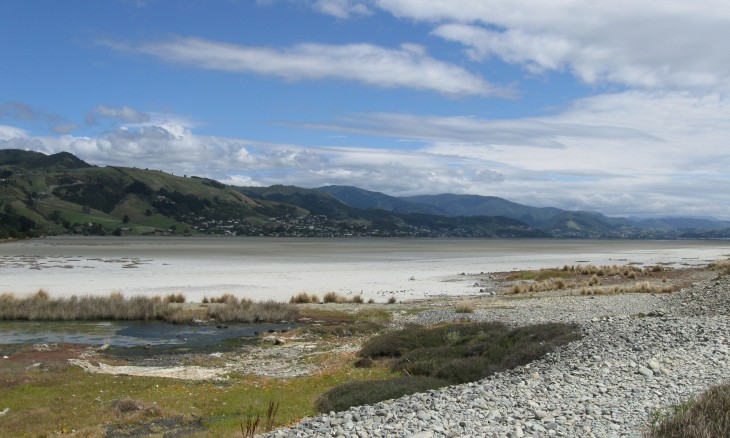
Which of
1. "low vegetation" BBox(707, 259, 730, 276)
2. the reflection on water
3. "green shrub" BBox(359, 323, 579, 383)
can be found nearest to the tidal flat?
"green shrub" BBox(359, 323, 579, 383)

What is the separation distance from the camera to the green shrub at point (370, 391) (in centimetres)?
1569

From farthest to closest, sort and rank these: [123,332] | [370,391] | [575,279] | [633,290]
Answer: [575,279] → [633,290] → [123,332] → [370,391]

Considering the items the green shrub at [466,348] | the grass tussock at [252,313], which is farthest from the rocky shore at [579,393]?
Result: the grass tussock at [252,313]

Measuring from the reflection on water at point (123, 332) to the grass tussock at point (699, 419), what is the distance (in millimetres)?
23840

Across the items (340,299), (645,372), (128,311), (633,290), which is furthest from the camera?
(340,299)

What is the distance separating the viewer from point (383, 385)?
54.7 ft

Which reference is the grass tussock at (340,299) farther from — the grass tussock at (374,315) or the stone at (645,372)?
the stone at (645,372)

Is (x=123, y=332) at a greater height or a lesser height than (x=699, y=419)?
lesser

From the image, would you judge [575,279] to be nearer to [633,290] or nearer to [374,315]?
[633,290]

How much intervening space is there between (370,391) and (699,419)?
8320 mm

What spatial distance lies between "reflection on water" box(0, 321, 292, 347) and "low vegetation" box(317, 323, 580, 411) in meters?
11.0

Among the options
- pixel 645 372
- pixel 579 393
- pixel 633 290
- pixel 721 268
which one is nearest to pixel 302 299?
pixel 633 290

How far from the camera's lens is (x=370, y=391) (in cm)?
1617

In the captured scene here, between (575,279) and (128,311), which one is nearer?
(128,311)
